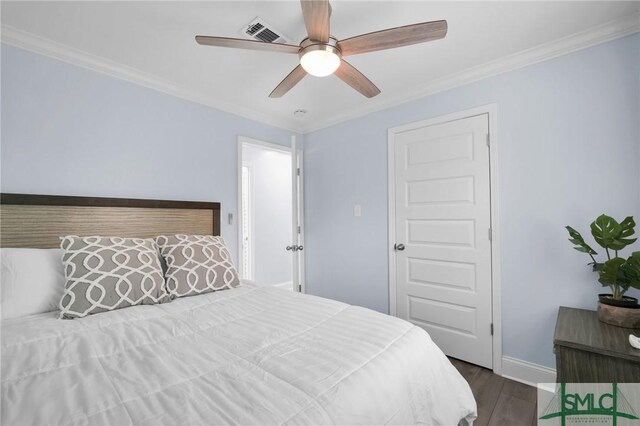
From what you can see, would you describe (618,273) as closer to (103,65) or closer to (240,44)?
(240,44)

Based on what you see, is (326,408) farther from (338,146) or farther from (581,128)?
(338,146)

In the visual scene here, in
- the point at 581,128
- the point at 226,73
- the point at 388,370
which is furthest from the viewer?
the point at 226,73

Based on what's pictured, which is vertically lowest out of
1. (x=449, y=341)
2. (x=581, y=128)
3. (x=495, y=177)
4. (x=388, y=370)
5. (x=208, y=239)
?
(x=449, y=341)

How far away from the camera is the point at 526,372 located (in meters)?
2.09

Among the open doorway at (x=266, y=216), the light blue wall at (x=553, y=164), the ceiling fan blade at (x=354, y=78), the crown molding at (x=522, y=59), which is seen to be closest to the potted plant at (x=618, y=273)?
the light blue wall at (x=553, y=164)

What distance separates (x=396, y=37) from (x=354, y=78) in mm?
422

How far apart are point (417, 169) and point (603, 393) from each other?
73.2 inches

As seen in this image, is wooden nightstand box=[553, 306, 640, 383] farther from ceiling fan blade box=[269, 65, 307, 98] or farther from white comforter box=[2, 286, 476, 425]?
ceiling fan blade box=[269, 65, 307, 98]

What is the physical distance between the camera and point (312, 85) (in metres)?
2.57

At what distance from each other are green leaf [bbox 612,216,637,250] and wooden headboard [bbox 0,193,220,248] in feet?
9.57

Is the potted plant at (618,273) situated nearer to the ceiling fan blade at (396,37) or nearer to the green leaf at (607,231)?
the green leaf at (607,231)

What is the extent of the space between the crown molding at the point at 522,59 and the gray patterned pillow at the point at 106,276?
247cm

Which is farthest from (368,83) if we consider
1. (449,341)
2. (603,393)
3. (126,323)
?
(449,341)

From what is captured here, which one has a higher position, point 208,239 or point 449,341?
point 208,239
